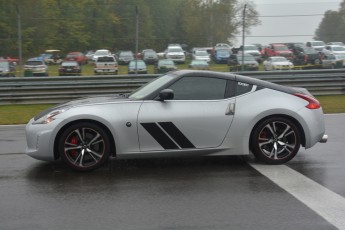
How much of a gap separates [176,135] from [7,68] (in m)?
11.4

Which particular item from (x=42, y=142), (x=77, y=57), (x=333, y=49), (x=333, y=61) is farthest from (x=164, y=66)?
(x=42, y=142)

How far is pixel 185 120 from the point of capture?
253 inches

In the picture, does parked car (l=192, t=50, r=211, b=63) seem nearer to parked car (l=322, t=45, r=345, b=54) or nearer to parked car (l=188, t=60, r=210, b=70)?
parked car (l=188, t=60, r=210, b=70)

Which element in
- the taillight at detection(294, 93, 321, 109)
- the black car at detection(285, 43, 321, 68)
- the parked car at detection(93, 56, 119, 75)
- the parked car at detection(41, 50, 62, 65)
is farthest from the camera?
the black car at detection(285, 43, 321, 68)

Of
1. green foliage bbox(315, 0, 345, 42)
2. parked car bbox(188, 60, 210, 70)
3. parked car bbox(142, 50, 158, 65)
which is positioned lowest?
parked car bbox(188, 60, 210, 70)

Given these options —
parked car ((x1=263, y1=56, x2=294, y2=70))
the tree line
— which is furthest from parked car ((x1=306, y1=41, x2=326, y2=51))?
the tree line

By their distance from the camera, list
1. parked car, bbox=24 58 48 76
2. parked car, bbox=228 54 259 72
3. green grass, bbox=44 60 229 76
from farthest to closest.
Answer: green grass, bbox=44 60 229 76, parked car, bbox=228 54 259 72, parked car, bbox=24 58 48 76

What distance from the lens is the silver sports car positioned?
20.8 ft

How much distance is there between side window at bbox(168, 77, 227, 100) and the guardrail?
27.9 ft

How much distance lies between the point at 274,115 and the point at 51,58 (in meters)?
13.0

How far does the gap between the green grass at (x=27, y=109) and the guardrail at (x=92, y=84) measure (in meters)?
0.28

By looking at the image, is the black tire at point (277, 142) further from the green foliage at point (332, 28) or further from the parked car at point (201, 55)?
the green foliage at point (332, 28)

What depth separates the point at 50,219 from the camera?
4.62 metres

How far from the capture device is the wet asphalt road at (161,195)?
452 cm
